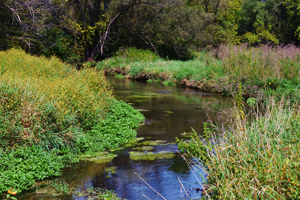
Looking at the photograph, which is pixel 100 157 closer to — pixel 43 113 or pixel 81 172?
pixel 81 172

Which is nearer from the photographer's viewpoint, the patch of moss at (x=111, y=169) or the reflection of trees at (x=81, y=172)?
the reflection of trees at (x=81, y=172)

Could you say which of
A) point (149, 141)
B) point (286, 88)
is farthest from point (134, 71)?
point (149, 141)

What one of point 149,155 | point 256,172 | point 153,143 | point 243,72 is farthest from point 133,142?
point 243,72

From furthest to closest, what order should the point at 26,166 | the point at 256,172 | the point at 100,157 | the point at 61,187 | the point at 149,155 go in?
the point at 149,155 → the point at 100,157 → the point at 26,166 → the point at 61,187 → the point at 256,172

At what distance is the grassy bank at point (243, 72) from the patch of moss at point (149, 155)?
8.84ft

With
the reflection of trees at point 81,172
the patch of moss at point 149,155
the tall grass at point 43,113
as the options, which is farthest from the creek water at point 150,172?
the tall grass at point 43,113

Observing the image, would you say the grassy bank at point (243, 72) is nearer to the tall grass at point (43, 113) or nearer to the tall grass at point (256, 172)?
the tall grass at point (256, 172)

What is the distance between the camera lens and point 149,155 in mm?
7605

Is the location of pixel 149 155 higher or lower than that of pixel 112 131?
lower

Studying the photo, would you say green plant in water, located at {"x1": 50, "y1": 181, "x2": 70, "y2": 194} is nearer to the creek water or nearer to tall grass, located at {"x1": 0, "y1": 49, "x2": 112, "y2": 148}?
the creek water

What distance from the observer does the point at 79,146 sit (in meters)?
7.60

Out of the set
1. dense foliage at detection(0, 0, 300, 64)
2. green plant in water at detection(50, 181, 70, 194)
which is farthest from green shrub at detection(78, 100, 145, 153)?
dense foliage at detection(0, 0, 300, 64)

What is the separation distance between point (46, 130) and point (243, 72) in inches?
439

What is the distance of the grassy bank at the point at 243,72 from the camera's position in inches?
522
